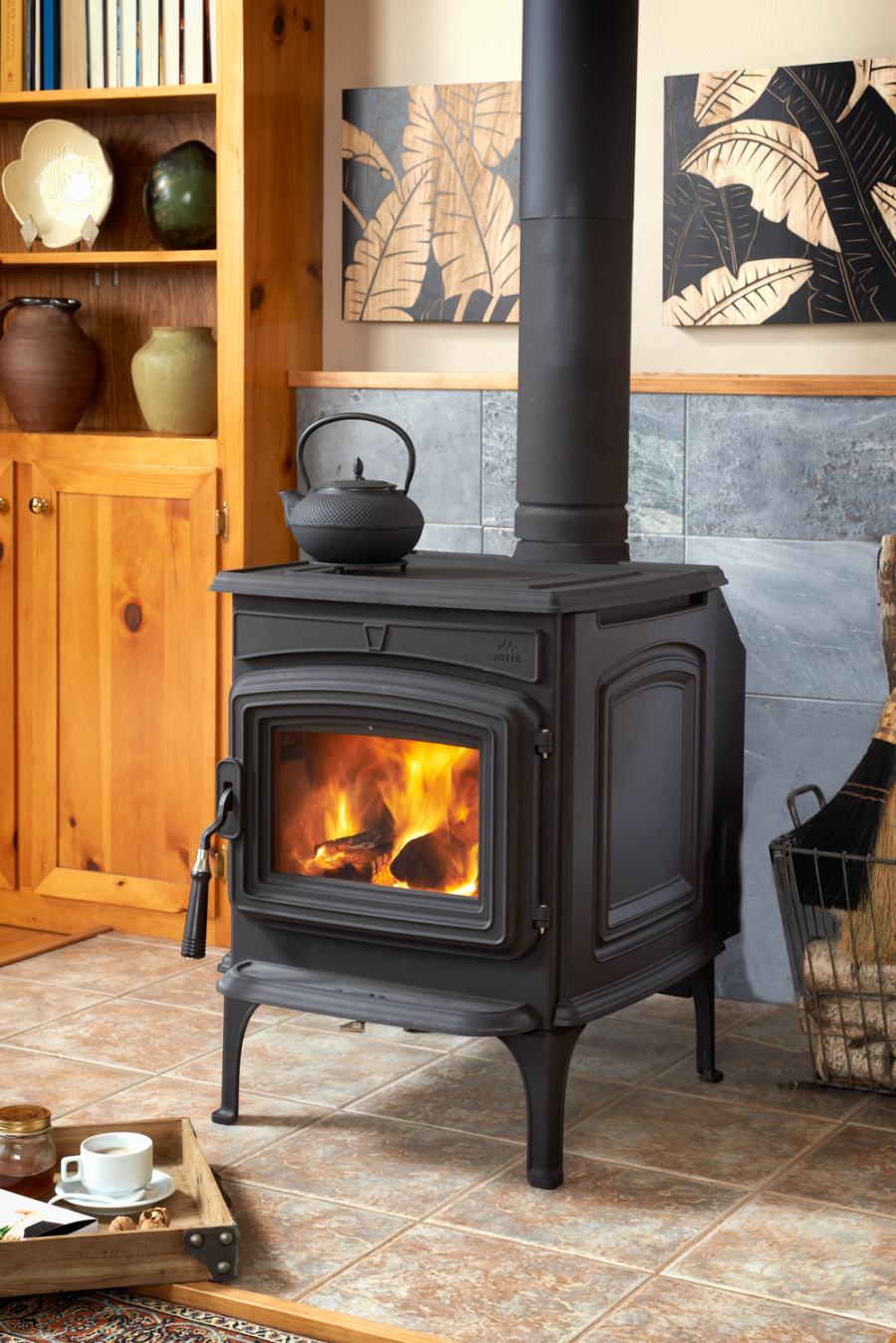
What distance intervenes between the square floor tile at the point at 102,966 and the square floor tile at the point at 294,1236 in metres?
0.98

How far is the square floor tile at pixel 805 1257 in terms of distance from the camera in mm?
1959

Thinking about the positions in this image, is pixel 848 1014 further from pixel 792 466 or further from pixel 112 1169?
pixel 112 1169

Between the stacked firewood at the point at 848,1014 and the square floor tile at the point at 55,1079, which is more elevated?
the stacked firewood at the point at 848,1014

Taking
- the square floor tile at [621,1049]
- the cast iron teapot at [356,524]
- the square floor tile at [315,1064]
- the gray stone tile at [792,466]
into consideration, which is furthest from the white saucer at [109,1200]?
the gray stone tile at [792,466]

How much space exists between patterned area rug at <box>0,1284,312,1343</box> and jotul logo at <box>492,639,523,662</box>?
2.96 ft

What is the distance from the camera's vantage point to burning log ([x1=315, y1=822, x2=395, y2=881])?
7.90ft

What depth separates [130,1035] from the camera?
9.32 ft

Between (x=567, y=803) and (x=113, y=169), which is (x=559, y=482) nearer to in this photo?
(x=567, y=803)

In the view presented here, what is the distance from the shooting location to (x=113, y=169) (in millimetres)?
3473

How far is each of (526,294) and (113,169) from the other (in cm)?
124

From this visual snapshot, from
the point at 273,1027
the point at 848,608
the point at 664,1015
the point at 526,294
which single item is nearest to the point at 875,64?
the point at 526,294

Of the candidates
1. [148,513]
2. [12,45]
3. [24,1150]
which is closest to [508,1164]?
[24,1150]

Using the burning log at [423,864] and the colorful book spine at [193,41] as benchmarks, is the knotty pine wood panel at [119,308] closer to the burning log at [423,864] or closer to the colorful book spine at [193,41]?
the colorful book spine at [193,41]

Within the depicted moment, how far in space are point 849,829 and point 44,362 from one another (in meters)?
1.89
